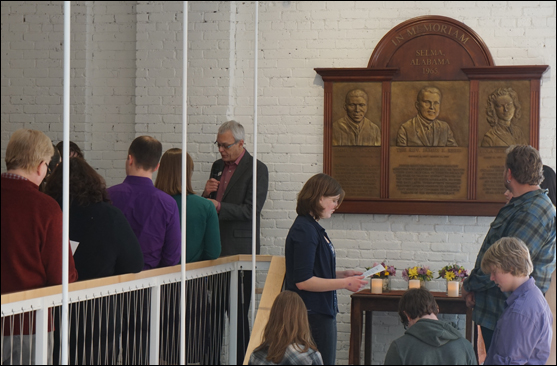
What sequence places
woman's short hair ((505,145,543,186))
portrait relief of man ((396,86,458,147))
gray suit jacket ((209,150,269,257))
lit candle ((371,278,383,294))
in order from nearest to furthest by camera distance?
woman's short hair ((505,145,543,186)), gray suit jacket ((209,150,269,257)), lit candle ((371,278,383,294)), portrait relief of man ((396,86,458,147))

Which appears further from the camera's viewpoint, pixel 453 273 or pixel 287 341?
pixel 453 273

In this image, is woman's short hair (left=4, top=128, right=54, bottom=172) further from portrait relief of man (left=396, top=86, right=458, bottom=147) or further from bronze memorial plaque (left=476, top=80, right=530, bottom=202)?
bronze memorial plaque (left=476, top=80, right=530, bottom=202)

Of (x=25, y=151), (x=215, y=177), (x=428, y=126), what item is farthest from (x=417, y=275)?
(x=25, y=151)

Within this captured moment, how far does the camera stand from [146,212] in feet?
11.2

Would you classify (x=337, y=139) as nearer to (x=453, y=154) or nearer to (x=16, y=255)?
(x=453, y=154)

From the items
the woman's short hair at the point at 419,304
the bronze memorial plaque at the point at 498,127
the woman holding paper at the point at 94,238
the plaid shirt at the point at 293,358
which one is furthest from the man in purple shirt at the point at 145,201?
the bronze memorial plaque at the point at 498,127

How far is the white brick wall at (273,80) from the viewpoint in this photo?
19.2 feet

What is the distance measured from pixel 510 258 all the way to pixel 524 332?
1.05 feet

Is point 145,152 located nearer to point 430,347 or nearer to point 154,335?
point 154,335

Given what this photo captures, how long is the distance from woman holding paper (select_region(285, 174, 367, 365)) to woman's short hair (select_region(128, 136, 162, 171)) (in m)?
0.76

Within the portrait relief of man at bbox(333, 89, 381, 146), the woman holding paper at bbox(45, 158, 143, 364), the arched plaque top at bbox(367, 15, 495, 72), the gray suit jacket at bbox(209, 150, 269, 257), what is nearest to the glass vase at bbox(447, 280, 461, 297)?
the portrait relief of man at bbox(333, 89, 381, 146)

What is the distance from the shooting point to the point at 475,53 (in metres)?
5.72

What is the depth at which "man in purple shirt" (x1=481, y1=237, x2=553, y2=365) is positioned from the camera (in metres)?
2.97

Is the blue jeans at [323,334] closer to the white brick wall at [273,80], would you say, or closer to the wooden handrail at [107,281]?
the wooden handrail at [107,281]
